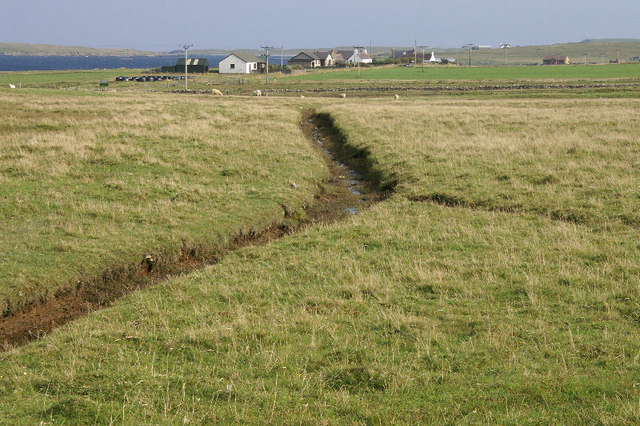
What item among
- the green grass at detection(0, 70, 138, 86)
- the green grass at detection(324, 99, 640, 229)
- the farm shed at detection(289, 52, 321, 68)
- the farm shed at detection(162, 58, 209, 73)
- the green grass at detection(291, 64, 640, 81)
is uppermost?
the farm shed at detection(289, 52, 321, 68)

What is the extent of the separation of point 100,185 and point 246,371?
525 inches

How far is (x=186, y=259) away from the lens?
14891mm

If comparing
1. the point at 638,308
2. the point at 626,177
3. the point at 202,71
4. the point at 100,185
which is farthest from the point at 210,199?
the point at 202,71

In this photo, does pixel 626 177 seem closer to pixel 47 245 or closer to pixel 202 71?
pixel 47 245

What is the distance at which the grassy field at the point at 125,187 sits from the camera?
13.8 meters

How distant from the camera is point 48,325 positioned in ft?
36.3

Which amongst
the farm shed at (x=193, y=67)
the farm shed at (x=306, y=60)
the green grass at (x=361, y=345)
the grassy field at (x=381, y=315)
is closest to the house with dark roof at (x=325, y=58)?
the farm shed at (x=306, y=60)

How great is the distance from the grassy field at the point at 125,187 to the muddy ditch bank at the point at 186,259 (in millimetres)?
256

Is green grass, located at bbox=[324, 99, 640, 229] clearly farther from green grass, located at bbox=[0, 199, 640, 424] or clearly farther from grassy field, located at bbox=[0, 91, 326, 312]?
green grass, located at bbox=[0, 199, 640, 424]

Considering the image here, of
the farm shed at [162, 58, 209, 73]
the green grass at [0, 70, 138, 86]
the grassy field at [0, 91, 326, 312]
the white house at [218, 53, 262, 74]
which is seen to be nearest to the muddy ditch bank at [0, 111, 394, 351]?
the grassy field at [0, 91, 326, 312]

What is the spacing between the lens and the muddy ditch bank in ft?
37.0

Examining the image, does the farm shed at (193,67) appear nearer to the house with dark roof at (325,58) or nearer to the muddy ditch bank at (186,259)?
the house with dark roof at (325,58)

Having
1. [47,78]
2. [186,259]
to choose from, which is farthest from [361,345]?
[47,78]

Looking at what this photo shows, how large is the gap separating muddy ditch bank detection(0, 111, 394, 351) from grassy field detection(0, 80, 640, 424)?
670mm
